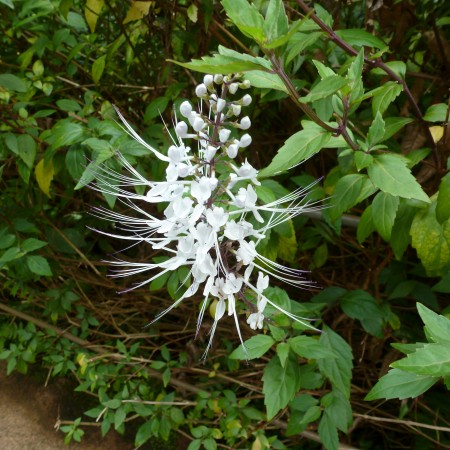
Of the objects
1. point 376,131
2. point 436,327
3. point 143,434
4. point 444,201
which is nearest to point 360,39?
point 376,131

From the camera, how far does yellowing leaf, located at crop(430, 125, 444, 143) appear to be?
111cm

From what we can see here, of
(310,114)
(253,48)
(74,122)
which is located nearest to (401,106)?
(253,48)

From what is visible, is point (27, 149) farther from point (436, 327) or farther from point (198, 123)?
point (436, 327)

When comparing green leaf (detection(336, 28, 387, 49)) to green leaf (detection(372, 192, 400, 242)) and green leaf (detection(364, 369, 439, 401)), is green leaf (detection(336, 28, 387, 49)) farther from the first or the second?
green leaf (detection(364, 369, 439, 401))

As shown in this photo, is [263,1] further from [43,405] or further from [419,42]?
[43,405]

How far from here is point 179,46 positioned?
57.9 inches

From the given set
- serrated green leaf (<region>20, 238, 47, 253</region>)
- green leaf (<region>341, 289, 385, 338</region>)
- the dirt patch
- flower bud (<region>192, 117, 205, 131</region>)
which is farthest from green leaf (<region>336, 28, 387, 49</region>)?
the dirt patch

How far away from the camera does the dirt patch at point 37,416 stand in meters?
1.78

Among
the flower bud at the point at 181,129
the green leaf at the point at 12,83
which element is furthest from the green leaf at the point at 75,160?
the flower bud at the point at 181,129

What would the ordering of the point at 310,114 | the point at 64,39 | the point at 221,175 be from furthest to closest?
the point at 64,39, the point at 221,175, the point at 310,114

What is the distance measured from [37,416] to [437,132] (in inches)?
67.2

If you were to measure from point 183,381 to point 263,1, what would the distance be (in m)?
1.26

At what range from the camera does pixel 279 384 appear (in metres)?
1.05

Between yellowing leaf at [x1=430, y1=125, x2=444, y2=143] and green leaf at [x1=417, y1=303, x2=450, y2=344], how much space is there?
48 centimetres
